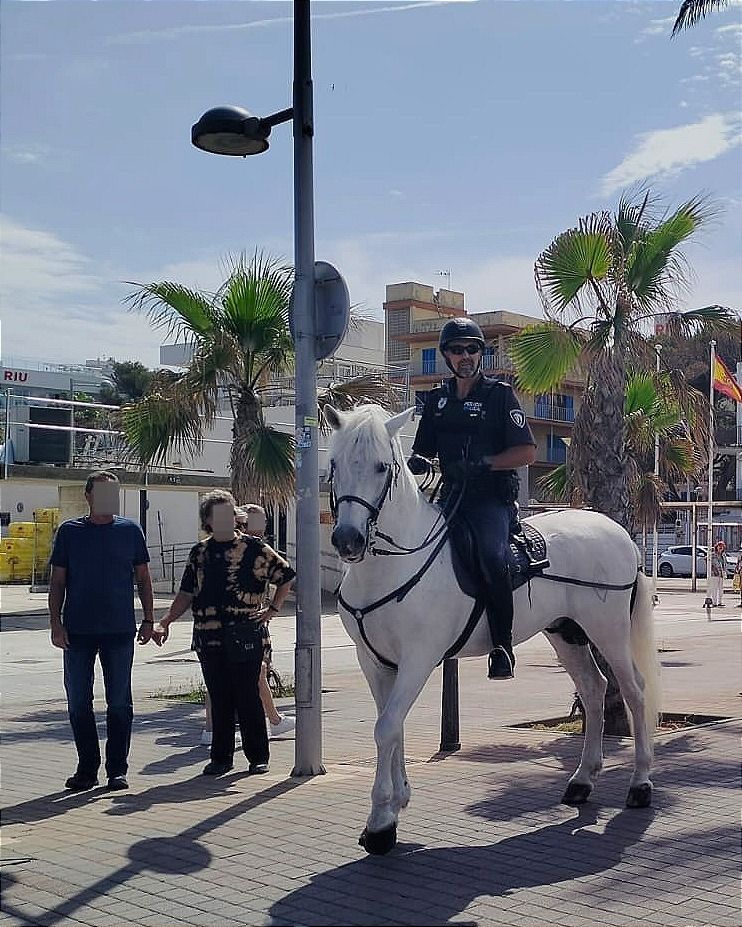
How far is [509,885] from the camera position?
561 centimetres

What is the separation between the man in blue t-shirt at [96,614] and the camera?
800cm

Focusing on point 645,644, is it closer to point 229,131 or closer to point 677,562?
point 229,131

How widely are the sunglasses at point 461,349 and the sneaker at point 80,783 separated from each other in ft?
13.3

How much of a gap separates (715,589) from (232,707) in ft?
86.0

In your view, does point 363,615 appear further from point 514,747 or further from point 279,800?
point 514,747

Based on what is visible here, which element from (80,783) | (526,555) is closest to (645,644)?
(526,555)

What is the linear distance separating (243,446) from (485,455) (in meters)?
7.85

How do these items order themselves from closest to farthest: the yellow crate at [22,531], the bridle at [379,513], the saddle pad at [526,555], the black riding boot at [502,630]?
the bridle at [379,513] < the black riding boot at [502,630] < the saddle pad at [526,555] < the yellow crate at [22,531]

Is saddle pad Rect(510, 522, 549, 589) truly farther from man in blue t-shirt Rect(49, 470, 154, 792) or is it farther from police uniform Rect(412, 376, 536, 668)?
man in blue t-shirt Rect(49, 470, 154, 792)

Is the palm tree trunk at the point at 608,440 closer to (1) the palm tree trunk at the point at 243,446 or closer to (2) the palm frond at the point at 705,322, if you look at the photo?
(2) the palm frond at the point at 705,322

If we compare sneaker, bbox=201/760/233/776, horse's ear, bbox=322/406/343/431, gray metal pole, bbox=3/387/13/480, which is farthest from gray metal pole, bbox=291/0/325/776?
gray metal pole, bbox=3/387/13/480

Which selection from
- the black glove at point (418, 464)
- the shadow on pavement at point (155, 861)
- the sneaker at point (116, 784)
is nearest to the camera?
the shadow on pavement at point (155, 861)

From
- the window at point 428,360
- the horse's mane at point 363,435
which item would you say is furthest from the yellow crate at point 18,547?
the horse's mane at point 363,435

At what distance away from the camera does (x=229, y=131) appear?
8.80 meters
